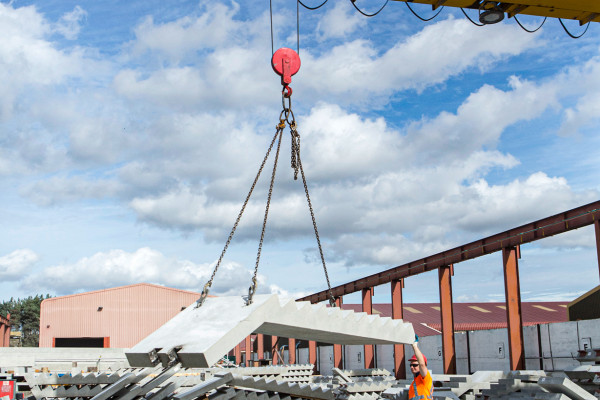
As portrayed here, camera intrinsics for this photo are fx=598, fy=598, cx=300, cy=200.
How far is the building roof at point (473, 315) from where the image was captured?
34.4 m

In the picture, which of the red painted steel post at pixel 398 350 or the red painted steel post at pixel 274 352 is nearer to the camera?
the red painted steel post at pixel 398 350

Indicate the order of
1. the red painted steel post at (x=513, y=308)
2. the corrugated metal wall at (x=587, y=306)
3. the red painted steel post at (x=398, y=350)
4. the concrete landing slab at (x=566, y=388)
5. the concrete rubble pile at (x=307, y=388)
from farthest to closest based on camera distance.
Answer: the red painted steel post at (x=398, y=350) < the corrugated metal wall at (x=587, y=306) < the red painted steel post at (x=513, y=308) < the concrete rubble pile at (x=307, y=388) < the concrete landing slab at (x=566, y=388)

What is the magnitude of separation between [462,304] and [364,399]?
95.7ft

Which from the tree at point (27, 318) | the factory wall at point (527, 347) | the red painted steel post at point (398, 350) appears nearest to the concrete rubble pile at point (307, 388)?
the factory wall at point (527, 347)

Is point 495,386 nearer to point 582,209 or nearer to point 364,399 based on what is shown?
point 364,399

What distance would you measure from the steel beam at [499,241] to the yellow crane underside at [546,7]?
7.58m

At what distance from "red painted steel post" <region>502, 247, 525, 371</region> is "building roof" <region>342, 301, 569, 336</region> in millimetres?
13917


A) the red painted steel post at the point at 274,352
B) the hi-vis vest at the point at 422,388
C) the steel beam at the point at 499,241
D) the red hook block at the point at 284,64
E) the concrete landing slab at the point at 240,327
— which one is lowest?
the red painted steel post at the point at 274,352

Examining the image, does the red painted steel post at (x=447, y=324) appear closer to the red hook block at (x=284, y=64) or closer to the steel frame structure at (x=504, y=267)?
the steel frame structure at (x=504, y=267)

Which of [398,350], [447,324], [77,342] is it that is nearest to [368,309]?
[398,350]

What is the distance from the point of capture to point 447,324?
70.9 feet

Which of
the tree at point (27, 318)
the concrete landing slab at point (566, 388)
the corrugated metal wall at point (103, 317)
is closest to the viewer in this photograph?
the concrete landing slab at point (566, 388)

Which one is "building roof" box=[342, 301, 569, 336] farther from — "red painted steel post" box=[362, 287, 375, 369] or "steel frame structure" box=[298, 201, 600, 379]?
"steel frame structure" box=[298, 201, 600, 379]

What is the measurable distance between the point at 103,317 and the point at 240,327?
117 ft
